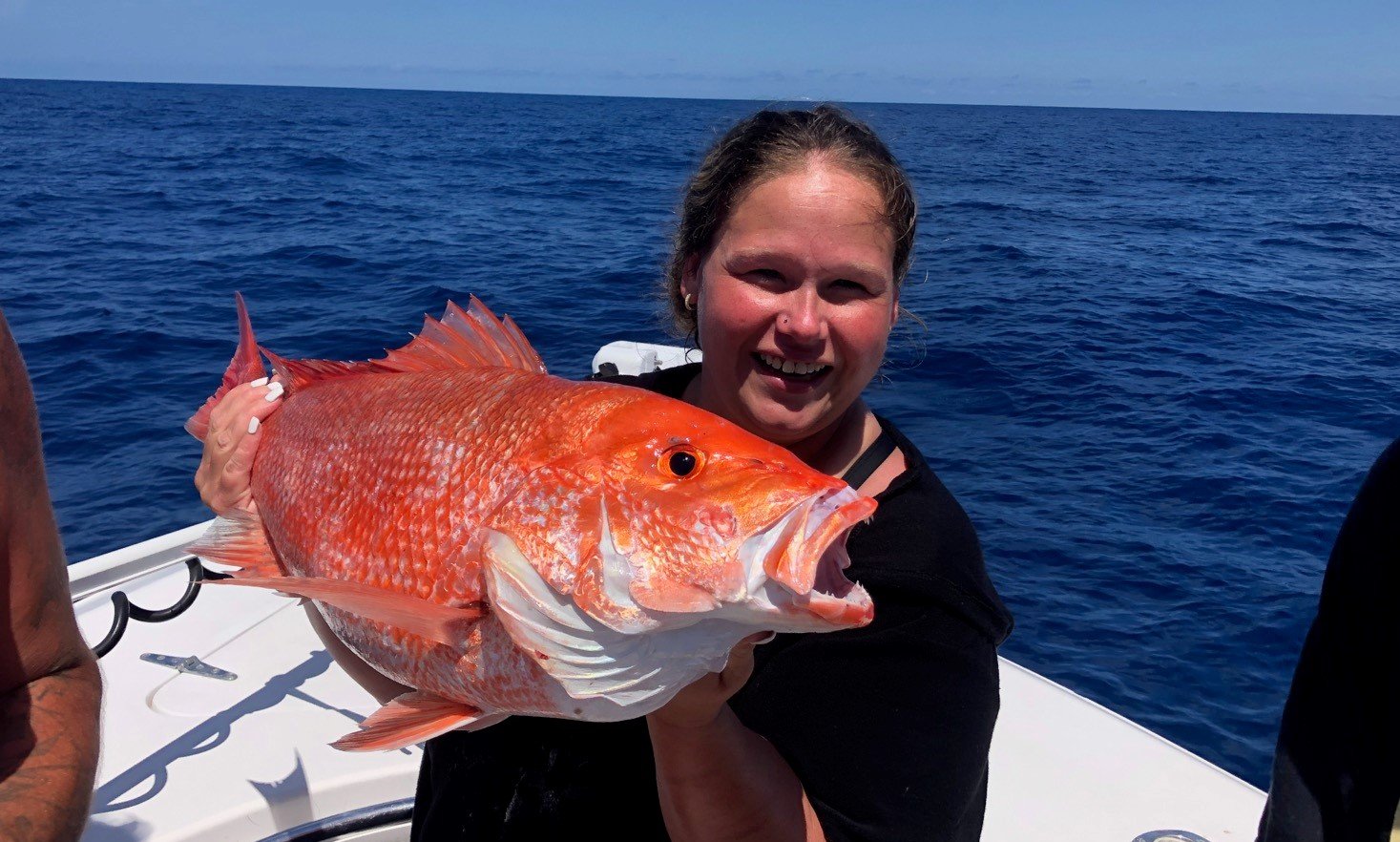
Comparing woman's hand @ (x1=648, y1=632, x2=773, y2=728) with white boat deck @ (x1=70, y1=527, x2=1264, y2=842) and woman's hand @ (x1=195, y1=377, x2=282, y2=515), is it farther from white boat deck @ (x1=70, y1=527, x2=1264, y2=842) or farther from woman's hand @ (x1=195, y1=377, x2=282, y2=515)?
white boat deck @ (x1=70, y1=527, x2=1264, y2=842)

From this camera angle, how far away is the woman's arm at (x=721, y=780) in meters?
1.36

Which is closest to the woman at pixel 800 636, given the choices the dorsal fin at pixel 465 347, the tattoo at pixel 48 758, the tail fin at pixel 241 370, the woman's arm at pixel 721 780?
the woman's arm at pixel 721 780

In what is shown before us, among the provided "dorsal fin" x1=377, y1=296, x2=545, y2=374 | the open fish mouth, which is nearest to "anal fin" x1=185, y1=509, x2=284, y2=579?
"dorsal fin" x1=377, y1=296, x2=545, y2=374

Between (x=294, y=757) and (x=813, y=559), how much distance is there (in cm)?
242

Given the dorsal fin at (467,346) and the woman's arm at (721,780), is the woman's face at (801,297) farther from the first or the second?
the woman's arm at (721,780)

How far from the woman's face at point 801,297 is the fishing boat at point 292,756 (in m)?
1.32

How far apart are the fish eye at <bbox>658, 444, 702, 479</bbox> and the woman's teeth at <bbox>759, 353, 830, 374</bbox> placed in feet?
1.61

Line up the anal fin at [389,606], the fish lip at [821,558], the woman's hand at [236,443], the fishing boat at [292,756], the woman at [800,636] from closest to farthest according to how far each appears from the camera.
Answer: the fish lip at [821,558]
the anal fin at [389,606]
the woman at [800,636]
the woman's hand at [236,443]
the fishing boat at [292,756]

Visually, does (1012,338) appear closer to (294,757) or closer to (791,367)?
(294,757)

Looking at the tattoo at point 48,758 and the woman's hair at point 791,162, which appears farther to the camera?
the woman's hair at point 791,162

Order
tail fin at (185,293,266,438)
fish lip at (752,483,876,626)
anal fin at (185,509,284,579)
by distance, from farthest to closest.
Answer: tail fin at (185,293,266,438), anal fin at (185,509,284,579), fish lip at (752,483,876,626)

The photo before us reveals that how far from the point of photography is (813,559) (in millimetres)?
1113

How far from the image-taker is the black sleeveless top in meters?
1.47

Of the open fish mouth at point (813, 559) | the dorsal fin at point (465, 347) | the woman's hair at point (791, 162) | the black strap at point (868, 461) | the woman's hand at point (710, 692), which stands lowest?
the woman's hand at point (710, 692)
